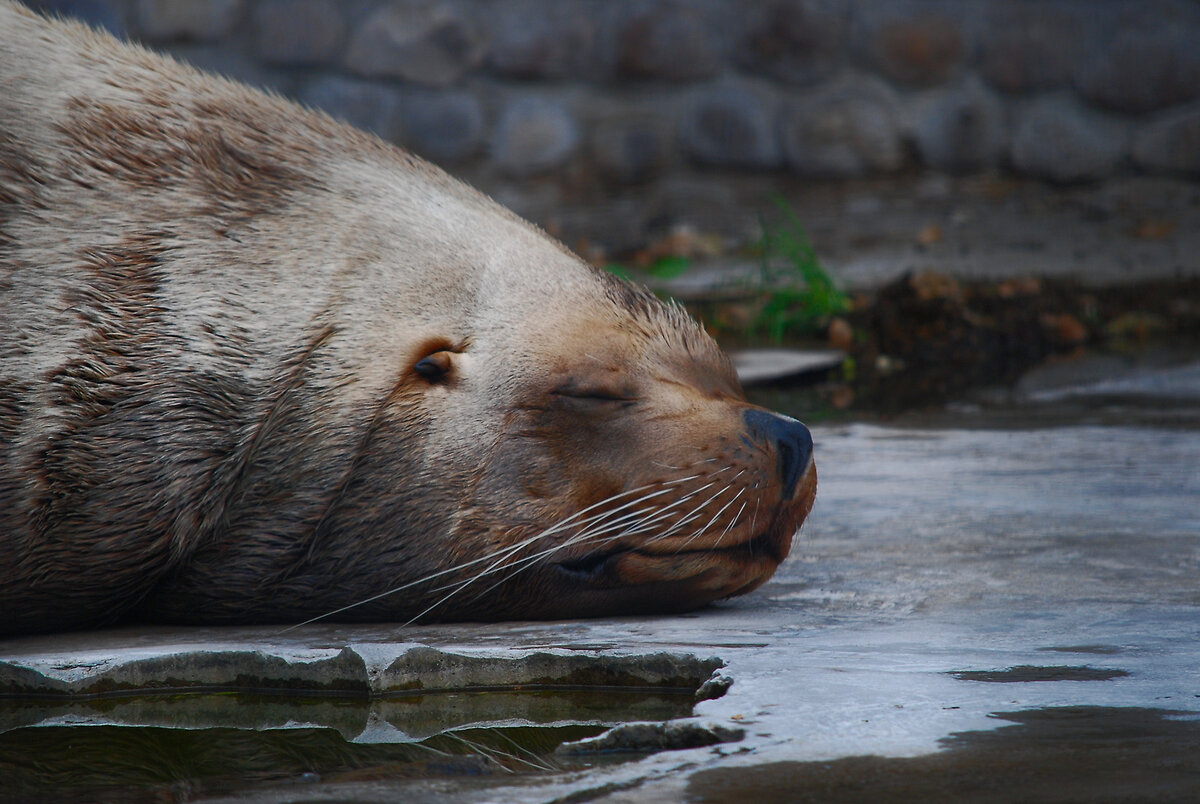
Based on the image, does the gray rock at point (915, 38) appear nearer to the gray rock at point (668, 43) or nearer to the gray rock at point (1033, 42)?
the gray rock at point (1033, 42)

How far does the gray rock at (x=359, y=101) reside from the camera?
8.09 metres

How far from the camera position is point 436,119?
8.20 m

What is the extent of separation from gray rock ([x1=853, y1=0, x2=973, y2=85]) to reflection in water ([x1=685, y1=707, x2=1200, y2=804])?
6535 millimetres

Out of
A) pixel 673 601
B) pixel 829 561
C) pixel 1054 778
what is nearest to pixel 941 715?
pixel 1054 778

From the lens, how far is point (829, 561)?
10.6 ft

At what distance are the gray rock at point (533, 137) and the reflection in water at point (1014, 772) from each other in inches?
257

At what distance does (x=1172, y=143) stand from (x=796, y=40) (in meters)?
2.03

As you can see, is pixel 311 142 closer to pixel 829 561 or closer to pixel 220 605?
pixel 220 605

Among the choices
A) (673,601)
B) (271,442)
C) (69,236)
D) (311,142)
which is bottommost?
(673,601)

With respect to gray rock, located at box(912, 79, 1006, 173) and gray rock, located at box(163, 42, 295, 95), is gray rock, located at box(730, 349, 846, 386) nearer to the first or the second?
gray rock, located at box(912, 79, 1006, 173)

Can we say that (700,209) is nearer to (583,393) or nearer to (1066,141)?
(1066,141)

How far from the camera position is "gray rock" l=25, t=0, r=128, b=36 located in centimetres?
750

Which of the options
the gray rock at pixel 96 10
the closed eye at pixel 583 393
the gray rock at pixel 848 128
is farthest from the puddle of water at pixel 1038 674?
the gray rock at pixel 96 10

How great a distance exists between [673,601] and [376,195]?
101 cm
